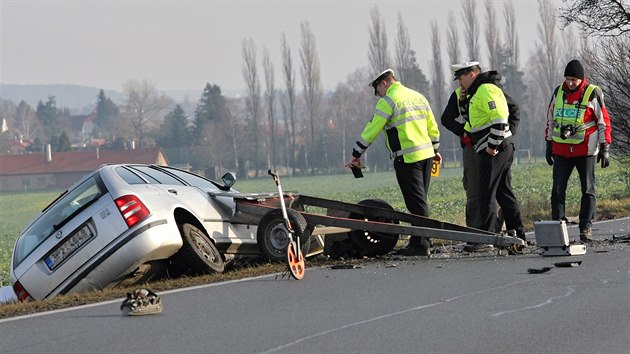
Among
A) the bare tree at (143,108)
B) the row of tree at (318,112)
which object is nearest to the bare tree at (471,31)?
the row of tree at (318,112)

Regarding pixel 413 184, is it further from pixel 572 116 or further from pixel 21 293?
pixel 21 293

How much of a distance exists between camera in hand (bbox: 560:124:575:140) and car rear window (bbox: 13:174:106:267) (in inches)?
215

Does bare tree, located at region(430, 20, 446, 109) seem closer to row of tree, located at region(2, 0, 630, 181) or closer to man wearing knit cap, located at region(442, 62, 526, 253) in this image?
row of tree, located at region(2, 0, 630, 181)

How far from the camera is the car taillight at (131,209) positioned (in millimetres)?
10891

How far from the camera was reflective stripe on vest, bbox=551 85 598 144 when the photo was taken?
13.8m

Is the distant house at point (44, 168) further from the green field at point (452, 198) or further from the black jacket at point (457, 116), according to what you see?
the black jacket at point (457, 116)

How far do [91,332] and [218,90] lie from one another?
13473 cm

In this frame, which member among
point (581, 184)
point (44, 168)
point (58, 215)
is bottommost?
point (44, 168)

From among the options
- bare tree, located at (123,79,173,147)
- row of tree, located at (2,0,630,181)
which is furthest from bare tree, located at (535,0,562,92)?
bare tree, located at (123,79,173,147)

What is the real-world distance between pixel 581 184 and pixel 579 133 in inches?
26.6

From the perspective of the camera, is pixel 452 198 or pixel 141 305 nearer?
pixel 141 305

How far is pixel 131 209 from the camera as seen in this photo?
11.0 m

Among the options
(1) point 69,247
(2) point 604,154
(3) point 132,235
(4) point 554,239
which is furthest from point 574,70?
(1) point 69,247

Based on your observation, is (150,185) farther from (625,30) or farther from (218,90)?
(218,90)
